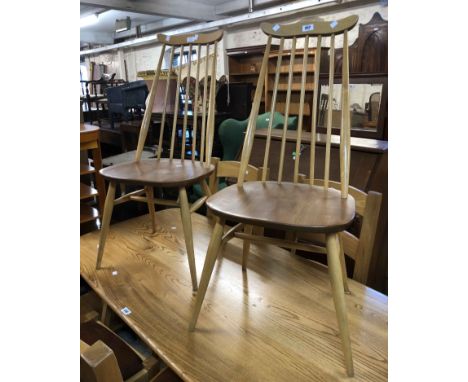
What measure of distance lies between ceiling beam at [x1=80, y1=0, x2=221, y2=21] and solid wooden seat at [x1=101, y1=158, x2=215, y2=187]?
133 inches

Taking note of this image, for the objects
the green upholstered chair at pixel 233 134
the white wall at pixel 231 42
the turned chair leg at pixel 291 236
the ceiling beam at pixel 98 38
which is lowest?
the turned chair leg at pixel 291 236

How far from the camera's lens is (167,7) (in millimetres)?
4469

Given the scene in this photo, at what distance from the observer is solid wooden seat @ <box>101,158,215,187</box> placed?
1054mm

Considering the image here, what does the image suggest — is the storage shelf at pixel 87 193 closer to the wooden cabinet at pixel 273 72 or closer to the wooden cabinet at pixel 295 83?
the wooden cabinet at pixel 273 72

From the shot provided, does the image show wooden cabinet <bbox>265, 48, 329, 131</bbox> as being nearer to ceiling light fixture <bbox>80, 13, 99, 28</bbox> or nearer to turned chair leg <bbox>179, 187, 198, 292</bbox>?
turned chair leg <bbox>179, 187, 198, 292</bbox>

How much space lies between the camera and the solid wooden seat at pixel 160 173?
1.05 metres

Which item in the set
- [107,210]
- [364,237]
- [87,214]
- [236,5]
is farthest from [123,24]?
[364,237]

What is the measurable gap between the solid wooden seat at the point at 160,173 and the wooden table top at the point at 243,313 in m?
0.36

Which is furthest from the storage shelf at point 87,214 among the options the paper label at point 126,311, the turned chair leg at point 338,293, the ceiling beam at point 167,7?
the ceiling beam at point 167,7

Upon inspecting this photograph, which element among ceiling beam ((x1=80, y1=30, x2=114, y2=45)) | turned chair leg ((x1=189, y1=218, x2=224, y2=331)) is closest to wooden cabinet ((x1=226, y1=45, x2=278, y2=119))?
turned chair leg ((x1=189, y1=218, x2=224, y2=331))
